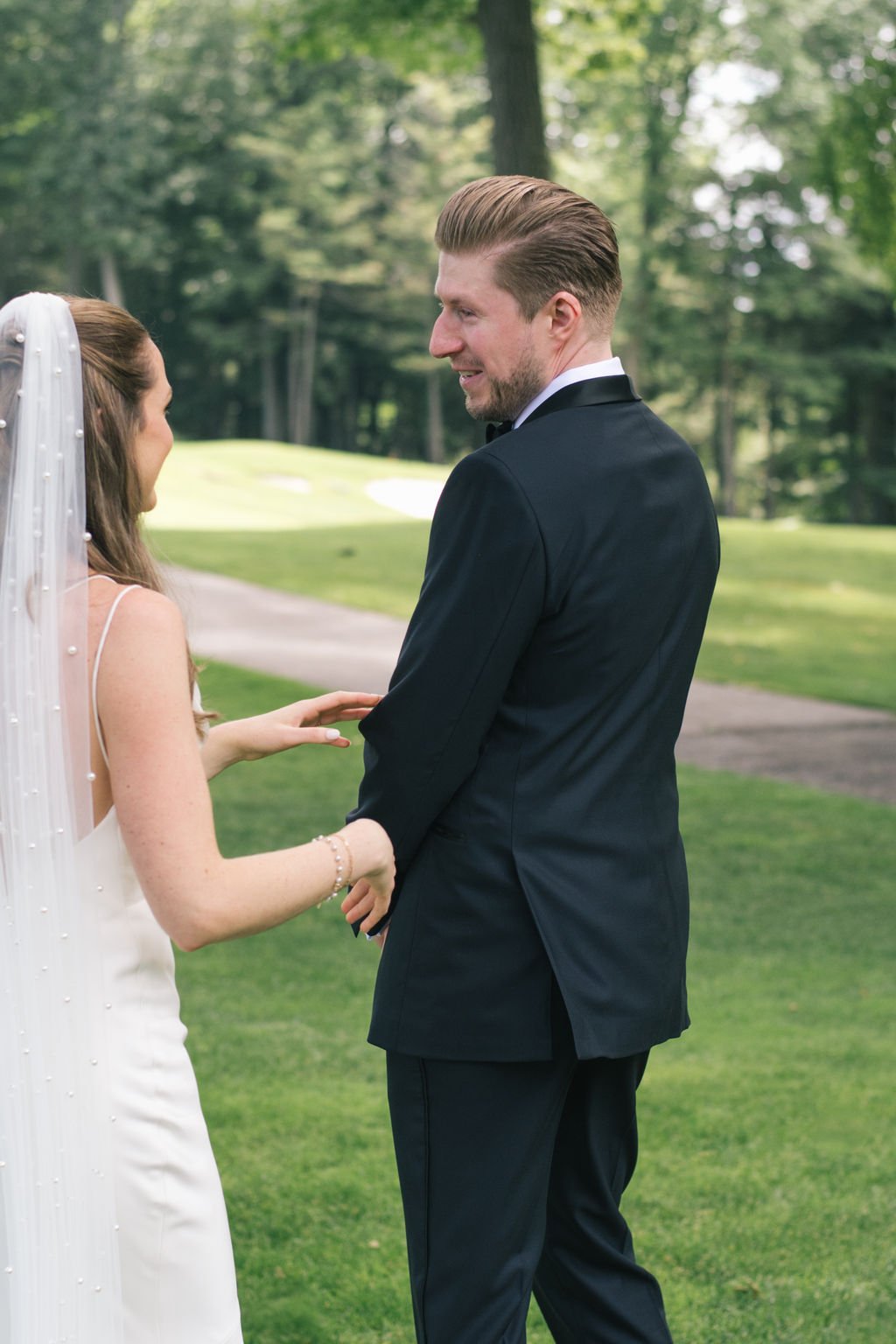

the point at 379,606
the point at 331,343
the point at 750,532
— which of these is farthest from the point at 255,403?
the point at 379,606

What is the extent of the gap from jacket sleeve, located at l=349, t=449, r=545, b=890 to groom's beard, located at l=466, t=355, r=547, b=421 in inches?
7.8

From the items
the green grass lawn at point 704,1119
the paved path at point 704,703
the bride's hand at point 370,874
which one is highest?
the bride's hand at point 370,874

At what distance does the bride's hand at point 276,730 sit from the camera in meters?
2.55

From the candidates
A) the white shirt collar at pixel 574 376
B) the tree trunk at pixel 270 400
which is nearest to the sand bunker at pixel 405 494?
the tree trunk at pixel 270 400

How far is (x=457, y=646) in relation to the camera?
7.16 feet

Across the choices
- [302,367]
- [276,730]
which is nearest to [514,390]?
[276,730]

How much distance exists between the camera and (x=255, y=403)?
60.9 metres

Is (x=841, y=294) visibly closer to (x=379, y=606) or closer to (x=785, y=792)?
(x=379, y=606)

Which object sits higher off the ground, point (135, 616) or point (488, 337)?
point (488, 337)

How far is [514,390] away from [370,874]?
78 cm

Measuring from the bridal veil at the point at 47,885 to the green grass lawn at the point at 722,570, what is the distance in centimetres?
1049

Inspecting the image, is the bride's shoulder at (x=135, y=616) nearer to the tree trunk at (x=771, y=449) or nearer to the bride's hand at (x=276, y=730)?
the bride's hand at (x=276, y=730)

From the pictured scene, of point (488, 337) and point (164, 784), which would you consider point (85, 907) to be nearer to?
point (164, 784)

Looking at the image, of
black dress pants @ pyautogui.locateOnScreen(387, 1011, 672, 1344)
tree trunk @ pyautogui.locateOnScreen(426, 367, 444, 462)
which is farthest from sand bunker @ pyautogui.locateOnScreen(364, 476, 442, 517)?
black dress pants @ pyautogui.locateOnScreen(387, 1011, 672, 1344)
